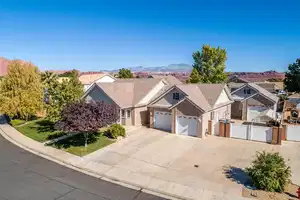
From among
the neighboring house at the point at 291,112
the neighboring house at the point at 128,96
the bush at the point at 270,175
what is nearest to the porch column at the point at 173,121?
the neighboring house at the point at 128,96

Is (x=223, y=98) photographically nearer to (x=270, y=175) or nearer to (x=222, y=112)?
(x=222, y=112)

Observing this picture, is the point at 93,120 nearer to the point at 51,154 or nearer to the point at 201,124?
the point at 51,154

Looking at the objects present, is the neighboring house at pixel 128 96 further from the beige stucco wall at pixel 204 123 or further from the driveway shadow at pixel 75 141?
the beige stucco wall at pixel 204 123

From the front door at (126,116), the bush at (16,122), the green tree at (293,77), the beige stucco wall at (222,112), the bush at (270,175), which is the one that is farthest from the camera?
the green tree at (293,77)

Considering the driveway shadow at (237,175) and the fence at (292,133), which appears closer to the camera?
the driveway shadow at (237,175)

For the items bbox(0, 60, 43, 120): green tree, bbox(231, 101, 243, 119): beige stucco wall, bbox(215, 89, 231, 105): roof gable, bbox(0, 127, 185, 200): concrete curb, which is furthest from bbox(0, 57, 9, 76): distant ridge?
bbox(215, 89, 231, 105): roof gable

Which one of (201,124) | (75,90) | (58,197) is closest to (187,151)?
(201,124)
